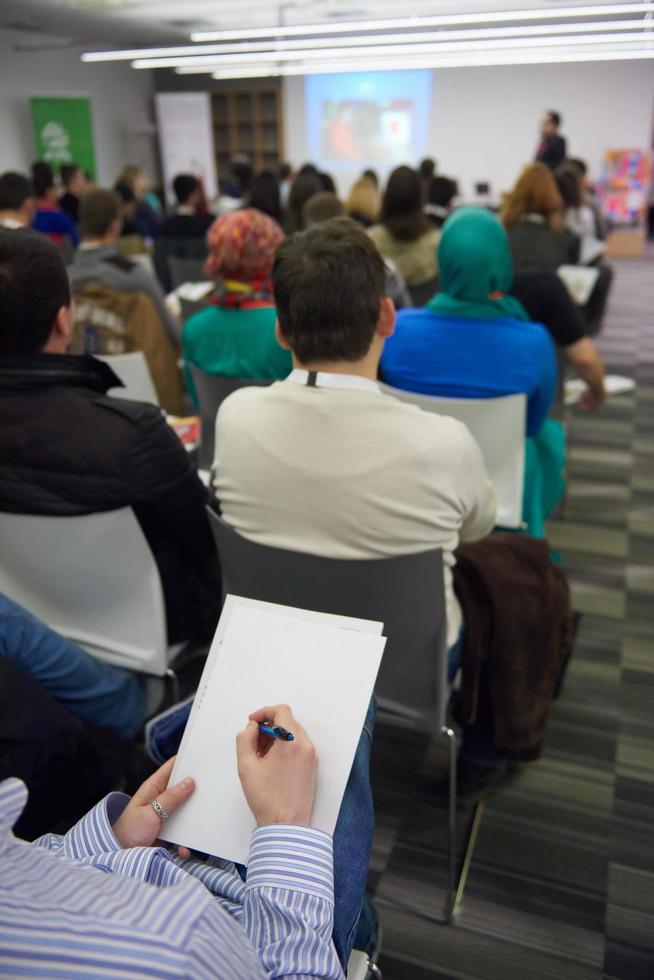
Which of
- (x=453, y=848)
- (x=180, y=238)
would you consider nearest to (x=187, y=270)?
(x=180, y=238)

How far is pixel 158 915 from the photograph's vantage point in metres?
0.53

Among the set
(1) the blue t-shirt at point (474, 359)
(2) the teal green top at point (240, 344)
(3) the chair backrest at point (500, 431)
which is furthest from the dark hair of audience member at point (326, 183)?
(3) the chair backrest at point (500, 431)

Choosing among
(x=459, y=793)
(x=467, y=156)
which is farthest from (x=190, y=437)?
(x=467, y=156)

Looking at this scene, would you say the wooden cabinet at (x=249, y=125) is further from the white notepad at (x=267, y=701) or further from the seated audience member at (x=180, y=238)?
the white notepad at (x=267, y=701)

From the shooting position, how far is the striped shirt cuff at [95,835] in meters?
0.78

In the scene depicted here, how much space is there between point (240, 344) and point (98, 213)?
147cm

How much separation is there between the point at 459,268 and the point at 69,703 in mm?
1456

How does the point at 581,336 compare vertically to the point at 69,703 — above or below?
above

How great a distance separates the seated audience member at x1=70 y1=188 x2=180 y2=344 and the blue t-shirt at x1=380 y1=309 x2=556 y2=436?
1387mm

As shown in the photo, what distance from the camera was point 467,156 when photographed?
33.5 ft

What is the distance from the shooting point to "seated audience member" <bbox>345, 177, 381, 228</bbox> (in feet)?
16.2

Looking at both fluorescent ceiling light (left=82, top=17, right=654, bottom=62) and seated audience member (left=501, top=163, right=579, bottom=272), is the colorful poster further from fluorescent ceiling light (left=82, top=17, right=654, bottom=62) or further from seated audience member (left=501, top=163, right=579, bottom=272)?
seated audience member (left=501, top=163, right=579, bottom=272)

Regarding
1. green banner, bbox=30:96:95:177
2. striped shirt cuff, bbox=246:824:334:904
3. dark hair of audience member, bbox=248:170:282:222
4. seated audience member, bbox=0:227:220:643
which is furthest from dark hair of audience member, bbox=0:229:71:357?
green banner, bbox=30:96:95:177

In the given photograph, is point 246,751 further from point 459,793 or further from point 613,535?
point 613,535
